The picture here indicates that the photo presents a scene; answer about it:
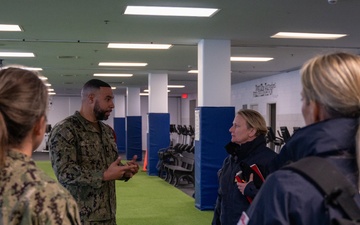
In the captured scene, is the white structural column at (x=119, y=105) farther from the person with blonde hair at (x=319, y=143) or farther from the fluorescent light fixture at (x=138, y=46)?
the person with blonde hair at (x=319, y=143)

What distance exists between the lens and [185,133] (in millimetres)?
17656

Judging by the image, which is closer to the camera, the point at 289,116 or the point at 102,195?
the point at 102,195

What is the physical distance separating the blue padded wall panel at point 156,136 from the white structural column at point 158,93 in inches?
7.7

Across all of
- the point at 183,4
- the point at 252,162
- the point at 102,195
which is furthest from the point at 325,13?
the point at 102,195

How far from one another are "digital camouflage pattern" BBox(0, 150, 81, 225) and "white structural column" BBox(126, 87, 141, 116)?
18753 millimetres

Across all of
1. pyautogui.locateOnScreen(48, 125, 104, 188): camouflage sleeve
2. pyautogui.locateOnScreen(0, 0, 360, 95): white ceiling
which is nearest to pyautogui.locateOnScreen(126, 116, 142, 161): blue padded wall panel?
pyautogui.locateOnScreen(0, 0, 360, 95): white ceiling

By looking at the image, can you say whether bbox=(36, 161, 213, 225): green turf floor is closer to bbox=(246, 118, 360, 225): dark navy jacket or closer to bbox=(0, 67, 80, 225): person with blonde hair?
bbox=(0, 67, 80, 225): person with blonde hair

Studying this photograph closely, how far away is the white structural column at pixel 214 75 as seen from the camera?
919 cm

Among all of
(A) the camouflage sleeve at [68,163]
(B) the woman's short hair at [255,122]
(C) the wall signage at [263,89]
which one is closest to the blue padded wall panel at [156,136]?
(C) the wall signage at [263,89]

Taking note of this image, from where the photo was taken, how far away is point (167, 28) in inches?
327

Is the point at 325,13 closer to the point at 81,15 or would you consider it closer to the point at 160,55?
the point at 81,15

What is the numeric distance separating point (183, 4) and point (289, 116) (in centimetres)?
971

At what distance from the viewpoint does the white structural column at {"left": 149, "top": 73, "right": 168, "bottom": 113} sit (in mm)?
15062

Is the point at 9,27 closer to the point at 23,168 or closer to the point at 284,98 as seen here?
the point at 23,168
